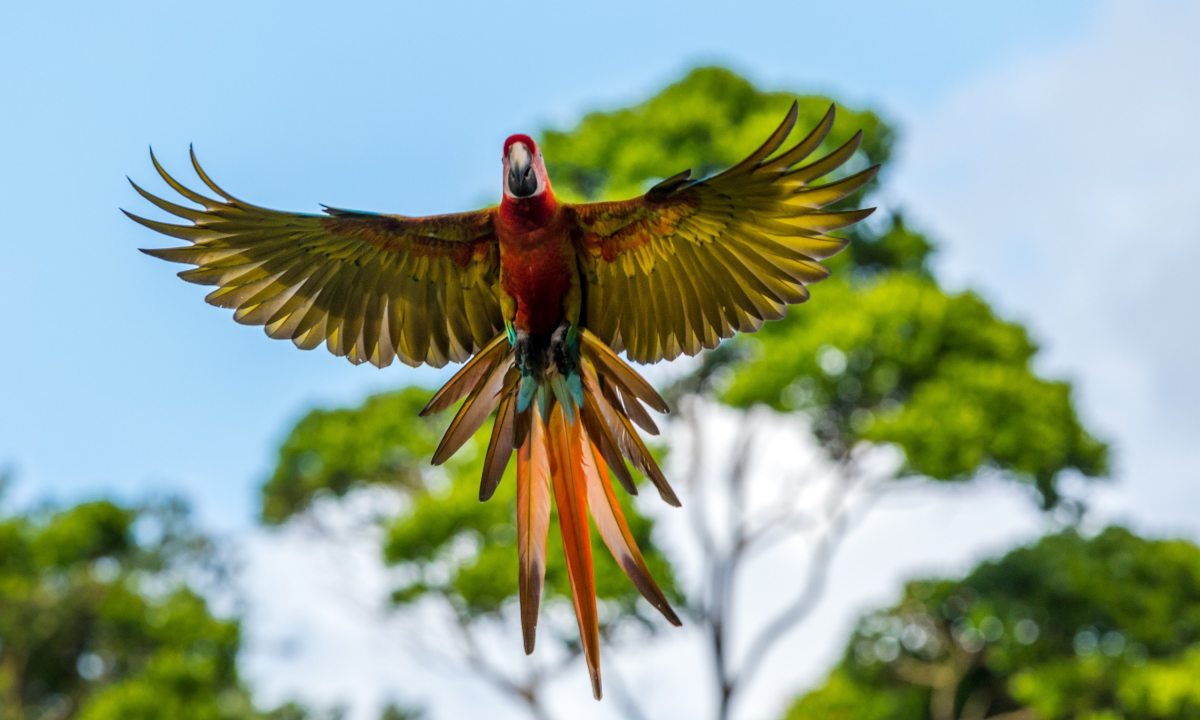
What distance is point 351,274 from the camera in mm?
3010

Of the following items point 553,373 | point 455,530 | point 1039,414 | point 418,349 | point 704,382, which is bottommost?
point 553,373

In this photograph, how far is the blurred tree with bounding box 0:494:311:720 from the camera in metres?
14.8

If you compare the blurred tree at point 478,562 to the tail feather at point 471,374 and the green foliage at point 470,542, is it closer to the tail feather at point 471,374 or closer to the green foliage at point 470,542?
the green foliage at point 470,542

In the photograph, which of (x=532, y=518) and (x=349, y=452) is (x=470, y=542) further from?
(x=532, y=518)

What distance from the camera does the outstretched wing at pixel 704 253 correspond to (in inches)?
105

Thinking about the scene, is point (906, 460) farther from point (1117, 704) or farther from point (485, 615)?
point (485, 615)

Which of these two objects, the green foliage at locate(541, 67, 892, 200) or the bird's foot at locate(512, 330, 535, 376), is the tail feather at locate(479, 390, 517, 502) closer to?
the bird's foot at locate(512, 330, 535, 376)

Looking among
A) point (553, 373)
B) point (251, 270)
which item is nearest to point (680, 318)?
point (553, 373)

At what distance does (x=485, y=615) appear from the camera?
11.7 meters

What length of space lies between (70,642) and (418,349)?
14.9 metres

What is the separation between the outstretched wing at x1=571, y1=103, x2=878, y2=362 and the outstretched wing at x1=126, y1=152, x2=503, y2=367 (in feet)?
0.86

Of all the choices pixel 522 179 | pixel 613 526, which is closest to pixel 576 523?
pixel 613 526

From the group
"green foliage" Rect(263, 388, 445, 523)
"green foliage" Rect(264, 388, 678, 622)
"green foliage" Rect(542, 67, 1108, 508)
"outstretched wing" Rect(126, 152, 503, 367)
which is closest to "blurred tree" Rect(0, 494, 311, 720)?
"green foliage" Rect(263, 388, 445, 523)

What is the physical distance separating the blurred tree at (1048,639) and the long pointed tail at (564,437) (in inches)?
Result: 344
